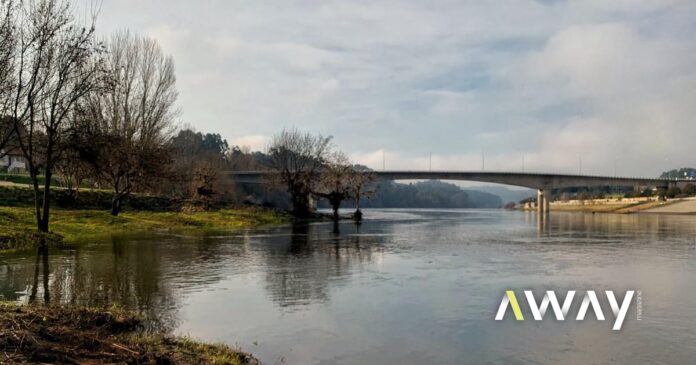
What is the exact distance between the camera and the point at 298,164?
101 meters

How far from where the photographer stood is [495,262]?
28.9m

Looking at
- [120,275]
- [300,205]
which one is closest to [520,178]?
[300,205]

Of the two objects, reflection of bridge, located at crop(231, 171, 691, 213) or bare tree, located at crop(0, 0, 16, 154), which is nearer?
bare tree, located at crop(0, 0, 16, 154)

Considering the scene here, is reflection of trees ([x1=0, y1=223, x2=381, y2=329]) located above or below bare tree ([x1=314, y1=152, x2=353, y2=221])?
below

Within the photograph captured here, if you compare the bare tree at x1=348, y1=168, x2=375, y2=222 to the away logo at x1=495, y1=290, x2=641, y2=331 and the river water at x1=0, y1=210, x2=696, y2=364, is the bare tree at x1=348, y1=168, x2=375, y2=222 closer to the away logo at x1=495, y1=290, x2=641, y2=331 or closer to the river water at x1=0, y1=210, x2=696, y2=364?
the river water at x1=0, y1=210, x2=696, y2=364

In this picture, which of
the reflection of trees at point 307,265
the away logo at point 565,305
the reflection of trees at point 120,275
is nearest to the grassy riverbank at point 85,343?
the reflection of trees at point 120,275

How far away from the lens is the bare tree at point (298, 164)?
3610 inches

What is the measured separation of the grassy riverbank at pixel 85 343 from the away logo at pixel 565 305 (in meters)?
8.50

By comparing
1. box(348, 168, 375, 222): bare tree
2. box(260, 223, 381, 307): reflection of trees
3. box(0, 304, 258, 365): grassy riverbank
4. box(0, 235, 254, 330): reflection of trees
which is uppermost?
box(348, 168, 375, 222): bare tree

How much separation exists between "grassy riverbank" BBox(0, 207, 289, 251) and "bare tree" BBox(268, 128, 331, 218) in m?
9.65

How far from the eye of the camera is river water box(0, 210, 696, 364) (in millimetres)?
12391

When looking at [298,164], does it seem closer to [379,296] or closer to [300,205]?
[300,205]

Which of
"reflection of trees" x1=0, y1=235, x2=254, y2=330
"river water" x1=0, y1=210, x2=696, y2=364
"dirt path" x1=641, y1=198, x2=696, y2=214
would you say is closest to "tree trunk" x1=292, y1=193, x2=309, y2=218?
"reflection of trees" x1=0, y1=235, x2=254, y2=330

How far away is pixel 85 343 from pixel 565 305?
1415 cm
